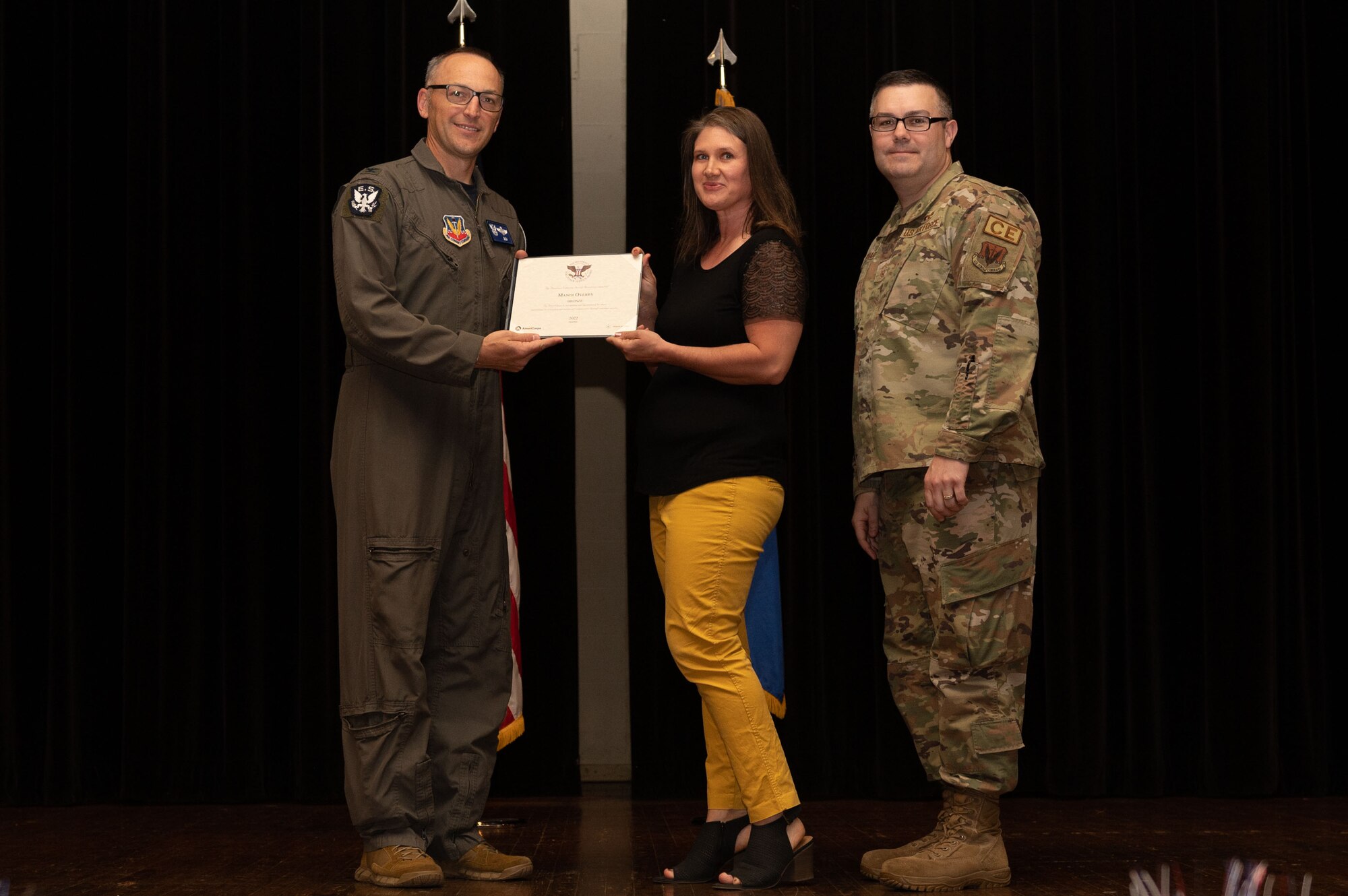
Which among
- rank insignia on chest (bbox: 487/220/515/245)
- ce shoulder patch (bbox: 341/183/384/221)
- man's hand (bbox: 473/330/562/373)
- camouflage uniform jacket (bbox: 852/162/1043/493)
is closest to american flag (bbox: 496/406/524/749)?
rank insignia on chest (bbox: 487/220/515/245)

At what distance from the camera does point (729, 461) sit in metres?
2.36

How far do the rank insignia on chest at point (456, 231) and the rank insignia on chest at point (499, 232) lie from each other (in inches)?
2.8

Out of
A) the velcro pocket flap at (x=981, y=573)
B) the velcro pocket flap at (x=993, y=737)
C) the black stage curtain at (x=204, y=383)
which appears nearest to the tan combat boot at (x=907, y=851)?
the velcro pocket flap at (x=993, y=737)

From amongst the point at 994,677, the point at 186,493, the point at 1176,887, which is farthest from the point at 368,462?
the point at 1176,887

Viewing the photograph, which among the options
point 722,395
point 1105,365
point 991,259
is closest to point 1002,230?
point 991,259

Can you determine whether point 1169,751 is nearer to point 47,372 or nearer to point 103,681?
point 103,681

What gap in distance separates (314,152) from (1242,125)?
10.7 ft

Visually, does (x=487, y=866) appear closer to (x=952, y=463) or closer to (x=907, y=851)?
(x=907, y=851)

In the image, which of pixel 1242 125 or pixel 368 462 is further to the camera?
pixel 1242 125

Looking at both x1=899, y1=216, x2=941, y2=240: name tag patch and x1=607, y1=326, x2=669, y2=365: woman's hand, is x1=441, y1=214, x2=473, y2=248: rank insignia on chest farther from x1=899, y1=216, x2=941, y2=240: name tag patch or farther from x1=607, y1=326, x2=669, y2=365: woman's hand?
x1=899, y1=216, x2=941, y2=240: name tag patch

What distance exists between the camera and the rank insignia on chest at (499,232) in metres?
2.67

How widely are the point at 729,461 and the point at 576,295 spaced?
1.66ft

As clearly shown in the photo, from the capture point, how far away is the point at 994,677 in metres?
2.39

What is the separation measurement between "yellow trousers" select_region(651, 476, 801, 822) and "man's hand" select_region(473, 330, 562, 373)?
0.44 m
